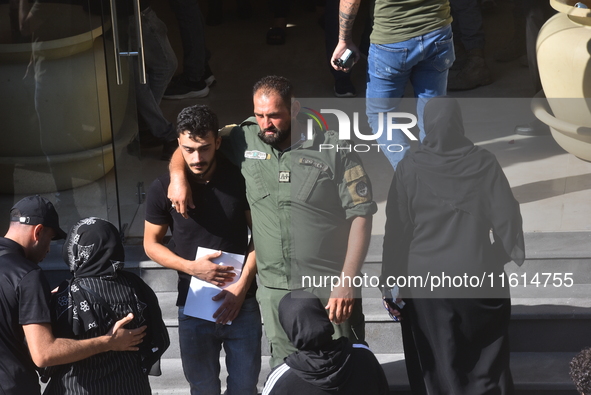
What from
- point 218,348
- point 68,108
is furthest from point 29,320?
point 68,108

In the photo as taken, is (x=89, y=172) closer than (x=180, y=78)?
Yes

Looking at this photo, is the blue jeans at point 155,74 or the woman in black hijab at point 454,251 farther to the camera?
the blue jeans at point 155,74

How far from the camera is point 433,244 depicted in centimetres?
312

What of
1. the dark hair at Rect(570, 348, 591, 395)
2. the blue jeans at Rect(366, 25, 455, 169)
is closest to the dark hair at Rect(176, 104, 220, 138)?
the blue jeans at Rect(366, 25, 455, 169)

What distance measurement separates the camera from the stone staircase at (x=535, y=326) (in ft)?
12.1

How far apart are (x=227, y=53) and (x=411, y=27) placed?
156 inches

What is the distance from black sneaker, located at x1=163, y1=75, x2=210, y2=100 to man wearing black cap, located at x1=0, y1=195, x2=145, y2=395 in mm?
3403

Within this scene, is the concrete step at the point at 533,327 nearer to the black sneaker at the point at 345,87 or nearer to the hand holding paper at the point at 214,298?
the hand holding paper at the point at 214,298

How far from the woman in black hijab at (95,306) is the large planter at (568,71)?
9.17 ft

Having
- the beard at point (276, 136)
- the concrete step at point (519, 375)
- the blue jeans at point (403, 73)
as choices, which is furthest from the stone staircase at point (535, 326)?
the beard at point (276, 136)

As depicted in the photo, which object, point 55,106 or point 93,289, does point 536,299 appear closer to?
point 93,289

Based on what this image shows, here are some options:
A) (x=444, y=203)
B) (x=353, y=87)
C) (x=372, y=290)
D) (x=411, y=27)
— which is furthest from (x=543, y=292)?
(x=353, y=87)

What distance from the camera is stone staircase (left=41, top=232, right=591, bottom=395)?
12.1 feet

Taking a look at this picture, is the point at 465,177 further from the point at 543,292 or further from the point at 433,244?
the point at 543,292
